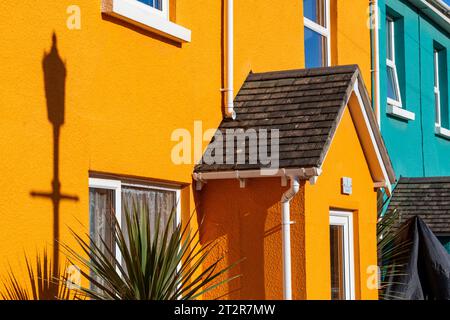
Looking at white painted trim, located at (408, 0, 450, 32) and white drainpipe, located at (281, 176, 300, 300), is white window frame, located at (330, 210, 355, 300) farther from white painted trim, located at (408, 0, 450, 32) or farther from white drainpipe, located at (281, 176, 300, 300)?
white painted trim, located at (408, 0, 450, 32)

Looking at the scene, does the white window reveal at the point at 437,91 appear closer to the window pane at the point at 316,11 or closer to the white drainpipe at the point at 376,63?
the white drainpipe at the point at 376,63

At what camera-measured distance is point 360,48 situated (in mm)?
13258

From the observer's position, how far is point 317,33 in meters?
12.0

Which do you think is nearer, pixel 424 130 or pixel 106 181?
pixel 106 181

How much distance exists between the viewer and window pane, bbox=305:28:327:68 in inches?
459

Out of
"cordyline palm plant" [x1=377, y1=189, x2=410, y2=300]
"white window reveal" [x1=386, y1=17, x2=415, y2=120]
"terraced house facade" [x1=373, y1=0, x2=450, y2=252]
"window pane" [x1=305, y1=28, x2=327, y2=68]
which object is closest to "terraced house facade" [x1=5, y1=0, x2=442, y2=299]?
"window pane" [x1=305, y1=28, x2=327, y2=68]

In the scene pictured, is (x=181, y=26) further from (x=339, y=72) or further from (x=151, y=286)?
(x=151, y=286)

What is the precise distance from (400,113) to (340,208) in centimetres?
550

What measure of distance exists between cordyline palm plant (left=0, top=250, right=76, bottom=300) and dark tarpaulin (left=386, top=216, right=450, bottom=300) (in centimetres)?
573

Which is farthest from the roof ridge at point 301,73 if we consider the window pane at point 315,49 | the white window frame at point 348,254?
the window pane at point 315,49

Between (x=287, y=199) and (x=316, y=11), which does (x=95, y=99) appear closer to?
(x=287, y=199)

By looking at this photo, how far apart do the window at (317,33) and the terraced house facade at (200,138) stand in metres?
0.36
